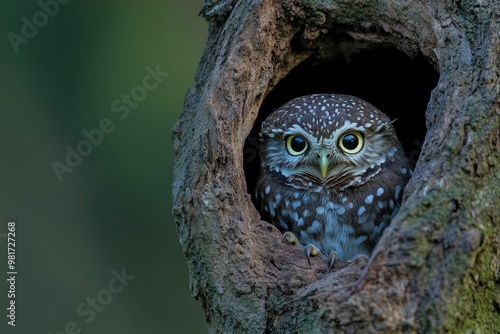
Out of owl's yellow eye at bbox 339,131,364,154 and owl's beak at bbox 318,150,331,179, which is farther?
owl's yellow eye at bbox 339,131,364,154

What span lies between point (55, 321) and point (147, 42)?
2757 mm

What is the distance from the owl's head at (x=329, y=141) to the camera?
4.52 metres

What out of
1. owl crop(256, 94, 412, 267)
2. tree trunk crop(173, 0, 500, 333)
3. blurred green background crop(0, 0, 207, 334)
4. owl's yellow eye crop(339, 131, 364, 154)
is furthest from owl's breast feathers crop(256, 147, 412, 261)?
Result: blurred green background crop(0, 0, 207, 334)

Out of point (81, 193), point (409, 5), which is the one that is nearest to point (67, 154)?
point (81, 193)

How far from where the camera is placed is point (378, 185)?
459cm

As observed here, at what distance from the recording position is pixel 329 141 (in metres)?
4.50

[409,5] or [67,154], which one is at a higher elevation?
[67,154]

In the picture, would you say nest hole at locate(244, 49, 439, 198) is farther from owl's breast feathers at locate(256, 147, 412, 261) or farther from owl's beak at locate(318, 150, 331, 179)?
owl's beak at locate(318, 150, 331, 179)

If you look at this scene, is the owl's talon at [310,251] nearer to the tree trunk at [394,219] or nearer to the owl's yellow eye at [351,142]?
the tree trunk at [394,219]

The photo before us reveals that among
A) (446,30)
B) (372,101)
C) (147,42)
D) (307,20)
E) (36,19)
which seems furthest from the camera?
(147,42)

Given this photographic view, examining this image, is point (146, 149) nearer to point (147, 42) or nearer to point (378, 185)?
point (147, 42)

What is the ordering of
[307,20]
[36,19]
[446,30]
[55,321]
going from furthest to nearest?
[36,19]
[55,321]
[307,20]
[446,30]

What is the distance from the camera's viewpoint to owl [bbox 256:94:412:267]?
4535mm

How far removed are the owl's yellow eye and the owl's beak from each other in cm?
13
